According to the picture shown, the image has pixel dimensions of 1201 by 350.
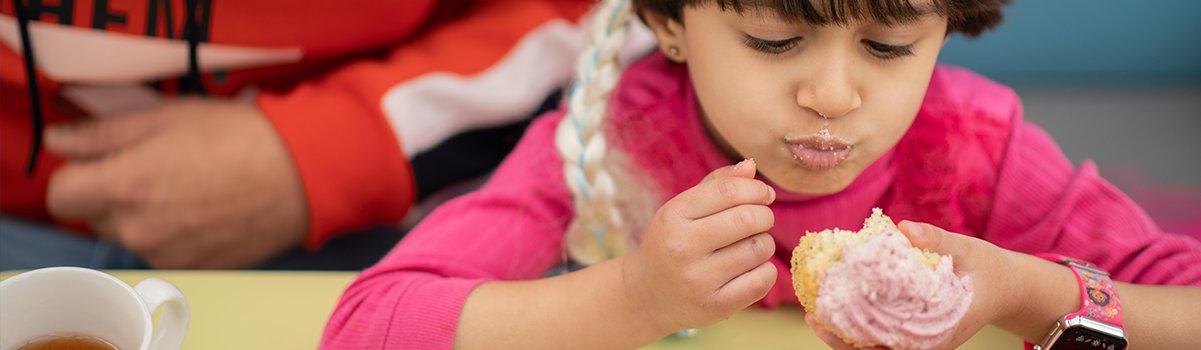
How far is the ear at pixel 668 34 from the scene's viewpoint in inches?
25.1

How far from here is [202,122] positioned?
904 mm

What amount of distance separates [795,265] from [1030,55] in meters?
0.95

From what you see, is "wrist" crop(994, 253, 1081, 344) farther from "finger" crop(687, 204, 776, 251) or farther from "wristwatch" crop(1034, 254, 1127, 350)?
"finger" crop(687, 204, 776, 251)

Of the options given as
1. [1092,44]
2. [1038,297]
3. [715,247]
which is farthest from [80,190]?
[1092,44]

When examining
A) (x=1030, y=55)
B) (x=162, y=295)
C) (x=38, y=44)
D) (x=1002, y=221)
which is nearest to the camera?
(x=162, y=295)

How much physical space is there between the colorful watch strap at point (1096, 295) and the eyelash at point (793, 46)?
212 mm

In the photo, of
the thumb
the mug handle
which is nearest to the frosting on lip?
the thumb

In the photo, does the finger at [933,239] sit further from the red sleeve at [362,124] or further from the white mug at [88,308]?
the red sleeve at [362,124]

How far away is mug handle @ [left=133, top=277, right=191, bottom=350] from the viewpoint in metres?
0.49

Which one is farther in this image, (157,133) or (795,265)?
(157,133)

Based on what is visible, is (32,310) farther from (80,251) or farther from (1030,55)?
(1030,55)

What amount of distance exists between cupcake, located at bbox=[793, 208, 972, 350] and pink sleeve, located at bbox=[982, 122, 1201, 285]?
18cm

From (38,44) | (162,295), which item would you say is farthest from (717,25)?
(38,44)

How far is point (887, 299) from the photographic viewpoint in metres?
0.46
